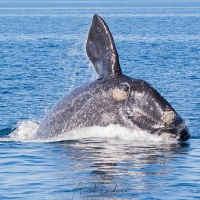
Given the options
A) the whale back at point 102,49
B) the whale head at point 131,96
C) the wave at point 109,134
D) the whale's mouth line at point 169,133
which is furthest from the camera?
the wave at point 109,134

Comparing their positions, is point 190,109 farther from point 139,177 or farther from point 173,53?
point 173,53

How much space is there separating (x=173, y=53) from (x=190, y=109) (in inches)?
1161

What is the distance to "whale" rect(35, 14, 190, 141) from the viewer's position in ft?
60.3

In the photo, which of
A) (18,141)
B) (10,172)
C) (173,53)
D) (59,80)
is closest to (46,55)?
(173,53)

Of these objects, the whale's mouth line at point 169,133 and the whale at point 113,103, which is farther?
the whale's mouth line at point 169,133

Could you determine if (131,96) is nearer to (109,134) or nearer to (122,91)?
(122,91)

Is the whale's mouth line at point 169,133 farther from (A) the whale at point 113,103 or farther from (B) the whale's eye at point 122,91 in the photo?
(B) the whale's eye at point 122,91

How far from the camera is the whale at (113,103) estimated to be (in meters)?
18.4

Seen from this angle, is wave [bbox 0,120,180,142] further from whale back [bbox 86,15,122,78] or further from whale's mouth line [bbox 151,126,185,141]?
whale back [bbox 86,15,122,78]
